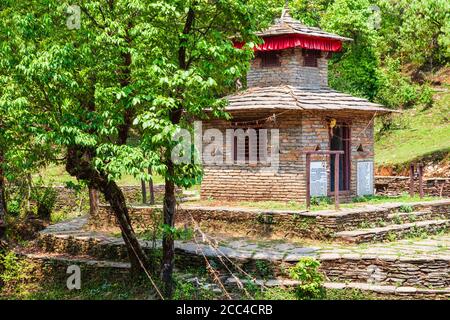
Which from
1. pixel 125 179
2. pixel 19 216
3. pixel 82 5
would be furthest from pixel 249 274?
pixel 125 179

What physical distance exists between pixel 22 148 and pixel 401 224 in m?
10.3

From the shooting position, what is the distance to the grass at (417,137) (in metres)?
29.7

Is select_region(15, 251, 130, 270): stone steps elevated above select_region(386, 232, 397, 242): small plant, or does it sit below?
below

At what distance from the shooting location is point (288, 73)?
21625 mm

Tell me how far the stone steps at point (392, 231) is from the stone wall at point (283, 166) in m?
3.13

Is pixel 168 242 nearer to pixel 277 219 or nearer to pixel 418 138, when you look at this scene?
pixel 277 219

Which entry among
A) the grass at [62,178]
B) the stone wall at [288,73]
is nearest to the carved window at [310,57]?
the stone wall at [288,73]

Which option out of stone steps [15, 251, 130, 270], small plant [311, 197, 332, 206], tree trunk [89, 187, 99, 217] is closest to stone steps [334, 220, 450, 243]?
small plant [311, 197, 332, 206]

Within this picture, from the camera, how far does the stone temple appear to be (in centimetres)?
1998

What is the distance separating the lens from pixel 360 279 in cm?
1416

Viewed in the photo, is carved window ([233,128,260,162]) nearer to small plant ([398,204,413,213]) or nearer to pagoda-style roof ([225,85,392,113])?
pagoda-style roof ([225,85,392,113])

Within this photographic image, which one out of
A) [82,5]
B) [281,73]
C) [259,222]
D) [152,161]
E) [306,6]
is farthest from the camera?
[306,6]

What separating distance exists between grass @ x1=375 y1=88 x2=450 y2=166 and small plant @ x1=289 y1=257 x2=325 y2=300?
16.8m
